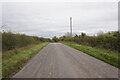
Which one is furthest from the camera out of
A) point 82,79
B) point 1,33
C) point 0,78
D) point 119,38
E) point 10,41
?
point 10,41

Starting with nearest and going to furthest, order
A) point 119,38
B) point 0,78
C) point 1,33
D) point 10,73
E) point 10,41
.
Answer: point 0,78
point 10,73
point 119,38
point 1,33
point 10,41

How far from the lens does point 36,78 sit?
403 centimetres

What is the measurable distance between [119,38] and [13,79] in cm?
1001

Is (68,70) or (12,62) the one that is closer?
(68,70)

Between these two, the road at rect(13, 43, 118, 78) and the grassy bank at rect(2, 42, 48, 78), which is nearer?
the road at rect(13, 43, 118, 78)

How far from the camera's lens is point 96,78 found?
3959 mm

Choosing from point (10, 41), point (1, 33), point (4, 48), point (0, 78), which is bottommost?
point (0, 78)

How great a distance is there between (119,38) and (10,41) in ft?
41.7

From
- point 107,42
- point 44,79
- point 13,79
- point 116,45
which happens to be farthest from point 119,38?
point 13,79

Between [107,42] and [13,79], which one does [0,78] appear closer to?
[13,79]

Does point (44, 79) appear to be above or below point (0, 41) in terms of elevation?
below

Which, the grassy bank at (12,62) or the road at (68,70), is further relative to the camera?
the grassy bank at (12,62)

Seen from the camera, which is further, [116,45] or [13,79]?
[116,45]

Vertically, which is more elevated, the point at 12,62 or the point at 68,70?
the point at 12,62
